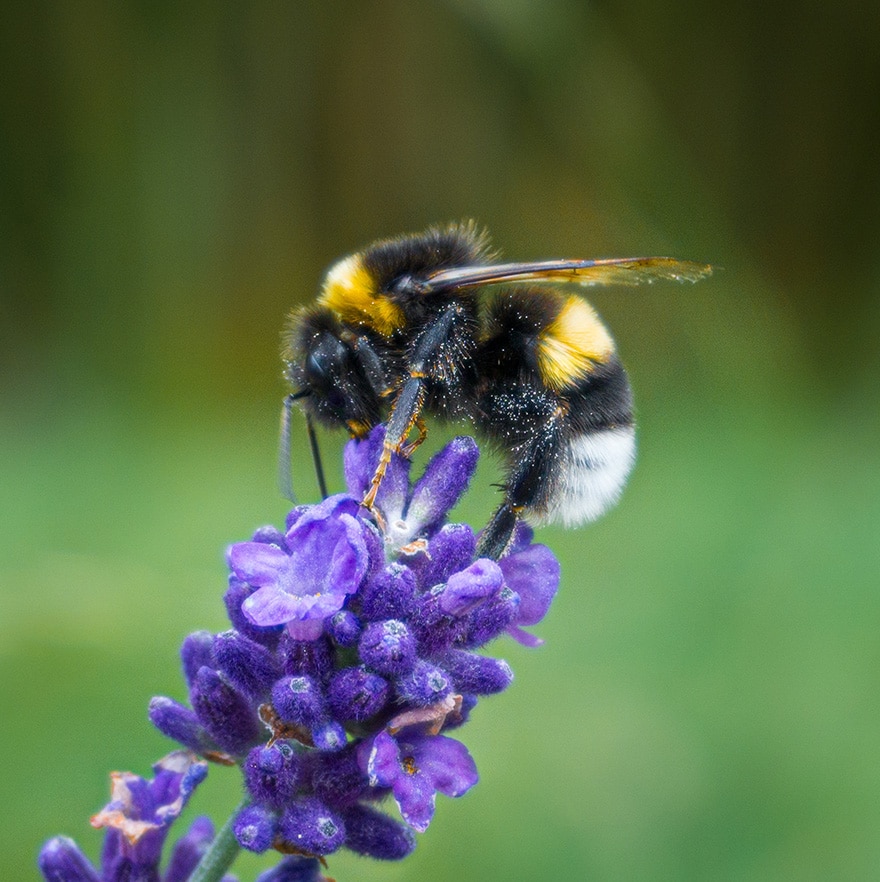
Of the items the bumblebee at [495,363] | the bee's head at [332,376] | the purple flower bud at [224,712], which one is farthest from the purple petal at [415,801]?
the bee's head at [332,376]

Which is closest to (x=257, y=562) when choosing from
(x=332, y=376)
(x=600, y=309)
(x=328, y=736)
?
(x=328, y=736)

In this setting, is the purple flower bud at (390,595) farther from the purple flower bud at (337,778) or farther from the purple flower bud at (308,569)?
the purple flower bud at (337,778)

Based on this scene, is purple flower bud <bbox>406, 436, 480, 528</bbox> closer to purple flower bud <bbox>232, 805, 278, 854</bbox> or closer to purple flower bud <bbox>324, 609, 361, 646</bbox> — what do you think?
purple flower bud <bbox>324, 609, 361, 646</bbox>

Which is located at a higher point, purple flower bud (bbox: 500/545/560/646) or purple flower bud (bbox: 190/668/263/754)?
purple flower bud (bbox: 500/545/560/646)

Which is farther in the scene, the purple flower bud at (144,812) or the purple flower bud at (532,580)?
the purple flower bud at (532,580)

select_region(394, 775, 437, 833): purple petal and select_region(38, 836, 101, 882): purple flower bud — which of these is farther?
select_region(38, 836, 101, 882): purple flower bud

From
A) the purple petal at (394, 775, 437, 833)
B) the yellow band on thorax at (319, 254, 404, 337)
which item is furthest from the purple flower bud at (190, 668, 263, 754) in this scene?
the yellow band on thorax at (319, 254, 404, 337)

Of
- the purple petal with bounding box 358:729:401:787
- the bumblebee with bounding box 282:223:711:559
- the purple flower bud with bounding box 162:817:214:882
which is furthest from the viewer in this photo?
the bumblebee with bounding box 282:223:711:559
